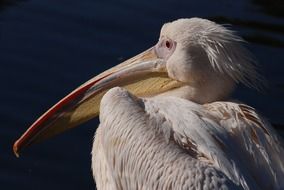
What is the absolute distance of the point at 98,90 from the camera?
20.7 ft

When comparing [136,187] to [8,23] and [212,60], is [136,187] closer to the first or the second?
[212,60]

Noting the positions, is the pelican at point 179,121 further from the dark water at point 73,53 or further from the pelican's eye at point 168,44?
the dark water at point 73,53

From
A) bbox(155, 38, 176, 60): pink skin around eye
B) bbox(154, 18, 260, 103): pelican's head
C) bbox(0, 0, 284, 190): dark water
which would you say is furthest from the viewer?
bbox(0, 0, 284, 190): dark water

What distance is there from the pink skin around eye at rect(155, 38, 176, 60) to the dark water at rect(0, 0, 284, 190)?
2072 mm

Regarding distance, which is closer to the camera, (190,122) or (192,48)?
(190,122)

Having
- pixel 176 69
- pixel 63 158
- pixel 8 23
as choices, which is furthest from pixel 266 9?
pixel 176 69

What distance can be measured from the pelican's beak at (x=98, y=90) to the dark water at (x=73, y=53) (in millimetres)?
1632

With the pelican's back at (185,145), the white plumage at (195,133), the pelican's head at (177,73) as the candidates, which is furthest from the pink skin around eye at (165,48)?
the pelican's back at (185,145)

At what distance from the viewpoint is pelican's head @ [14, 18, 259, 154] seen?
5969 mm

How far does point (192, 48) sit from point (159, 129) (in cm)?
76

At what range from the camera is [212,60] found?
19.6 feet

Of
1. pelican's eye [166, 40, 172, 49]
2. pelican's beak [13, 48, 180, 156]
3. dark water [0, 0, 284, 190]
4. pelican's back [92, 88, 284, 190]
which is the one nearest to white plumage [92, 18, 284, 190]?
pelican's back [92, 88, 284, 190]

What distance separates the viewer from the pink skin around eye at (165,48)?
20.5 ft

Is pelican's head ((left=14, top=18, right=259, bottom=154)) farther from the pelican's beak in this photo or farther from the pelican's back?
the pelican's back
